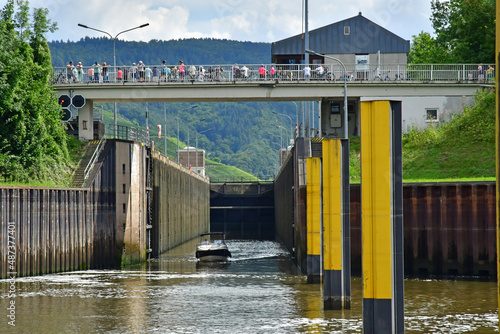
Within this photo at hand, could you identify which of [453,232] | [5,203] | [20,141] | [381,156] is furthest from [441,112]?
[381,156]

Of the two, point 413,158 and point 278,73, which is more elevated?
point 278,73

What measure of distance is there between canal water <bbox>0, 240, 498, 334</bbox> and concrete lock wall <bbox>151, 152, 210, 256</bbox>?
12.8 m

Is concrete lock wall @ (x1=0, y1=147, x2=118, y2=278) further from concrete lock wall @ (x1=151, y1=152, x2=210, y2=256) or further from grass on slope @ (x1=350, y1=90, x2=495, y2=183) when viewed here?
grass on slope @ (x1=350, y1=90, x2=495, y2=183)

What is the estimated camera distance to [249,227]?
3898 inches

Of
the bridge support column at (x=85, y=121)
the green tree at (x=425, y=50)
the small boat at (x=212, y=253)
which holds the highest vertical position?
the green tree at (x=425, y=50)

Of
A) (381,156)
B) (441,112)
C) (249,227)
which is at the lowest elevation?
(249,227)

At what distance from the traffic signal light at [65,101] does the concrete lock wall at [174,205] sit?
7127 mm

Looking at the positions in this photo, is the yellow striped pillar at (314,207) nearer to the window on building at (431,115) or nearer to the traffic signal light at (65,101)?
the traffic signal light at (65,101)

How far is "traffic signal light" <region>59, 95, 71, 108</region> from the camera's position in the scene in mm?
51912

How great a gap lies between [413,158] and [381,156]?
3859 centimetres

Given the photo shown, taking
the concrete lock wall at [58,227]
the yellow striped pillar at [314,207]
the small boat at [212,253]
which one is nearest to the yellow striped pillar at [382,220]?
the yellow striped pillar at [314,207]

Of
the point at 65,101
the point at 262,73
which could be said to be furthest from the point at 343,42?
the point at 65,101

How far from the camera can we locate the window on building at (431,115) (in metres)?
57.7

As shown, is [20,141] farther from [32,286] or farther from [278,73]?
[278,73]
